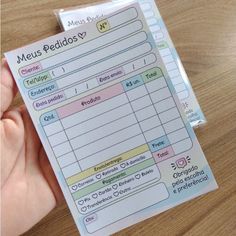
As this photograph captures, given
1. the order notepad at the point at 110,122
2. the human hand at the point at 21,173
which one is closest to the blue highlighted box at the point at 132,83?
the order notepad at the point at 110,122

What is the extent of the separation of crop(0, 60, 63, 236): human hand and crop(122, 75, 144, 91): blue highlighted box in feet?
0.39

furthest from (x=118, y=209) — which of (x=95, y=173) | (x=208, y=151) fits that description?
(x=208, y=151)

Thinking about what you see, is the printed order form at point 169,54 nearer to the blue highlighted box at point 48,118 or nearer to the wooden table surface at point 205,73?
the wooden table surface at point 205,73

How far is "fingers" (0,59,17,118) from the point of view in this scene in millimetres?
442

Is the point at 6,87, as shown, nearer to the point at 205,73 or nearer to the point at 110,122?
the point at 110,122

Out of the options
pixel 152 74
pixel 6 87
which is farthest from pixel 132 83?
pixel 6 87

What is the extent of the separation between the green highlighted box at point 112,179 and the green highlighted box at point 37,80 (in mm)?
129

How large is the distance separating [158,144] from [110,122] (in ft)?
0.20

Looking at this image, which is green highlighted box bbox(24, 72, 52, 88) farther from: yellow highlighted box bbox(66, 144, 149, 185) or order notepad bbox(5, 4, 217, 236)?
yellow highlighted box bbox(66, 144, 149, 185)

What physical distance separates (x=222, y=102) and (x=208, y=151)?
7cm

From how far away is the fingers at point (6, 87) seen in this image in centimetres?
44

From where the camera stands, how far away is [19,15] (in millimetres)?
520

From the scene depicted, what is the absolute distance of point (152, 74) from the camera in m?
0.46

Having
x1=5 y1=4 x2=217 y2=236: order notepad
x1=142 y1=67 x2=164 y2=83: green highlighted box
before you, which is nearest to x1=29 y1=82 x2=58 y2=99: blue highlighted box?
x1=5 y1=4 x2=217 y2=236: order notepad
